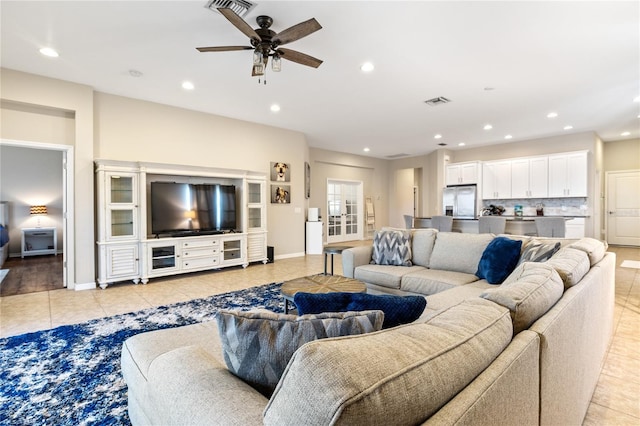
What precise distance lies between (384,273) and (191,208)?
3.52m

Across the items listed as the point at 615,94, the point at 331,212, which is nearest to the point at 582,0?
the point at 615,94

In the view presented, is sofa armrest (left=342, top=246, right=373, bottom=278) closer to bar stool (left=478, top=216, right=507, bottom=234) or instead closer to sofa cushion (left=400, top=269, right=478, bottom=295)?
sofa cushion (left=400, top=269, right=478, bottom=295)

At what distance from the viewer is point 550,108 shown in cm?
535

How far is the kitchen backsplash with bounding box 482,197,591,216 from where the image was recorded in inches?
283

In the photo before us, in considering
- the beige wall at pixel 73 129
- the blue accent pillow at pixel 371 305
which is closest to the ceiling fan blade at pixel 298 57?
the blue accent pillow at pixel 371 305

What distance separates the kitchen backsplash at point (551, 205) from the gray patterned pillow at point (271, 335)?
849 cm

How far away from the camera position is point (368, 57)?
3.54 m

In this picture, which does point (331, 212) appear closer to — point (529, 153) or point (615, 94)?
point (529, 153)

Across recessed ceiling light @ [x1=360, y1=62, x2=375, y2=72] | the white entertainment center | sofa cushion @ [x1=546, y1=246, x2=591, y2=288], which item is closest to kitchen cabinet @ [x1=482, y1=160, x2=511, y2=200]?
recessed ceiling light @ [x1=360, y1=62, x2=375, y2=72]

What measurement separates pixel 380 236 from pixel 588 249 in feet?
6.44

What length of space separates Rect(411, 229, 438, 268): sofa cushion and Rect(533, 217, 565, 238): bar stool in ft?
8.87

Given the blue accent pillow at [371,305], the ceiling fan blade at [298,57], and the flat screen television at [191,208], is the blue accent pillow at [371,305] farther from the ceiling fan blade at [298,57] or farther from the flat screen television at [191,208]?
the flat screen television at [191,208]

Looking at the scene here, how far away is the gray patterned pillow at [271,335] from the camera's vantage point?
0.84 meters

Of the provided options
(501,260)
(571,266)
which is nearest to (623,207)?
(501,260)
